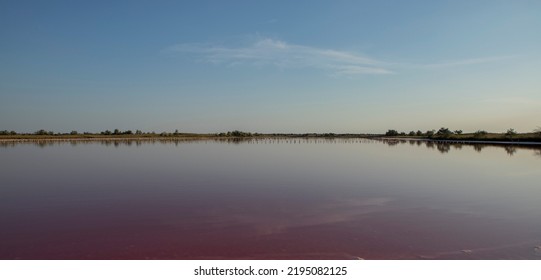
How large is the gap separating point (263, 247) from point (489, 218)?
643 cm

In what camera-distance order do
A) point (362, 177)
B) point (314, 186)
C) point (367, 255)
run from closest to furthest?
point (367, 255)
point (314, 186)
point (362, 177)

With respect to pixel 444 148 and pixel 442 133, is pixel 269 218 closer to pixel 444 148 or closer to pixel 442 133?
pixel 444 148

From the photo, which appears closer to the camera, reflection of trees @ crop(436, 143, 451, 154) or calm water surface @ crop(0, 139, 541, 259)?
calm water surface @ crop(0, 139, 541, 259)

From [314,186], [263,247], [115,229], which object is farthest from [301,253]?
[314,186]

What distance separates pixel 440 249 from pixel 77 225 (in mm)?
8341

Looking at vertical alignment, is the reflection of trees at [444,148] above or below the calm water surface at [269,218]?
above

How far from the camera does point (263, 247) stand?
7.75 metres

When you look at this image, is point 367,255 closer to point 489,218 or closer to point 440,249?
point 440,249

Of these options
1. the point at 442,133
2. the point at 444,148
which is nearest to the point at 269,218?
the point at 444,148

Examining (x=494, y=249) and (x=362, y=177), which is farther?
(x=362, y=177)

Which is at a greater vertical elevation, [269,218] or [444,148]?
[444,148]

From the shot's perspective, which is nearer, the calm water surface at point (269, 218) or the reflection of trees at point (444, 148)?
the calm water surface at point (269, 218)

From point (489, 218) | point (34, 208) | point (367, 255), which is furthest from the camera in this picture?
point (34, 208)

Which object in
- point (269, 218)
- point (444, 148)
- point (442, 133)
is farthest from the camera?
point (442, 133)
